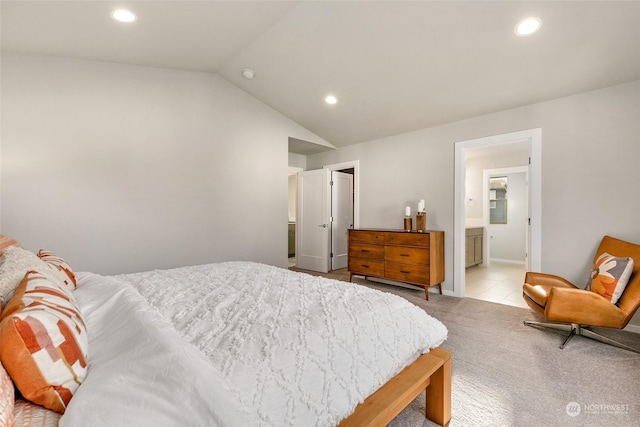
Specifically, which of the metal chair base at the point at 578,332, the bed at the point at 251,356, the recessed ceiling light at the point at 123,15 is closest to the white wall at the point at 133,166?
the recessed ceiling light at the point at 123,15

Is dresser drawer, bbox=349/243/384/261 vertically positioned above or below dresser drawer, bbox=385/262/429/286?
above

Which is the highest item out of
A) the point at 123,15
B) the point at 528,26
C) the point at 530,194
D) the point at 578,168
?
the point at 123,15

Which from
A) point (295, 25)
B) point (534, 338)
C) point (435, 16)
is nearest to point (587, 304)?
point (534, 338)

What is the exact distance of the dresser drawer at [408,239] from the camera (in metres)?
3.57

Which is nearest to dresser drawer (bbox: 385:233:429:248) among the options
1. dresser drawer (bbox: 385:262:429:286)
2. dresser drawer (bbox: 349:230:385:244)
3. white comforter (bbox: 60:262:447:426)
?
dresser drawer (bbox: 349:230:385:244)

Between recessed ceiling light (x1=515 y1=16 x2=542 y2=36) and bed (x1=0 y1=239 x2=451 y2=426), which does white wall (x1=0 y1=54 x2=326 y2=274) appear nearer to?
bed (x1=0 y1=239 x2=451 y2=426)

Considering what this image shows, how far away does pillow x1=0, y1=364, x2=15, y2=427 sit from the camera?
0.54 meters

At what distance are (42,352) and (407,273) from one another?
3614mm

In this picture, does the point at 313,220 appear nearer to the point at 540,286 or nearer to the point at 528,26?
the point at 540,286

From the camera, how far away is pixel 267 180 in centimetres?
429

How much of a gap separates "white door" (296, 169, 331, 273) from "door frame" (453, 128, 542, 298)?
89.0 inches

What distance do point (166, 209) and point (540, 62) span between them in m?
4.26

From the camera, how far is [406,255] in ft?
12.3

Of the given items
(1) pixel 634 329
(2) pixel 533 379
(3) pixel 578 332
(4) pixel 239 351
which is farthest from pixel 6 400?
(1) pixel 634 329
